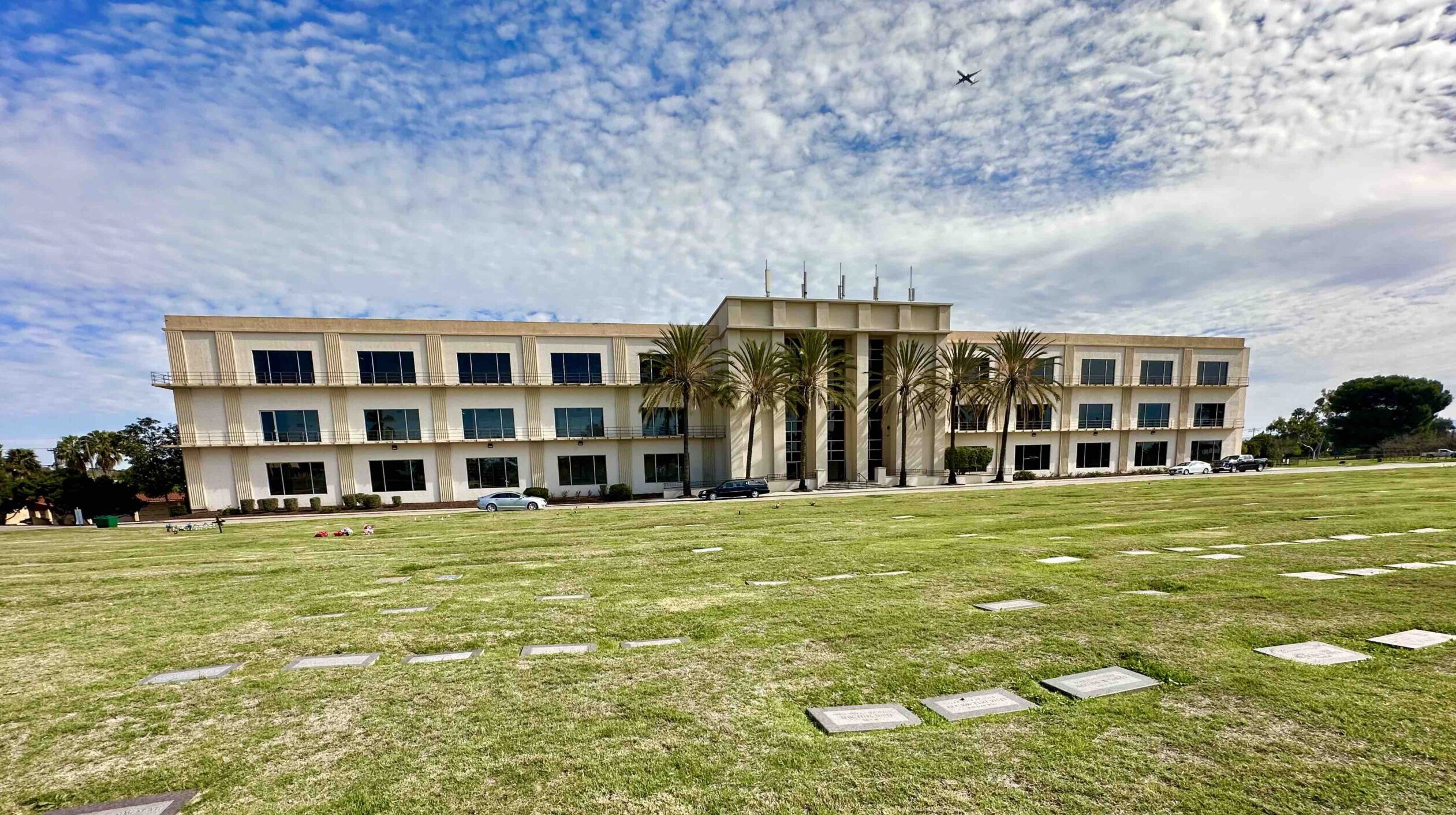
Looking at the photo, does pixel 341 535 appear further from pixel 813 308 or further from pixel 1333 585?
pixel 813 308

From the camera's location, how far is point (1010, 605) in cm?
702

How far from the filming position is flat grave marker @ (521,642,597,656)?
5754 millimetres

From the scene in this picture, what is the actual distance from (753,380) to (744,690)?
109 ft

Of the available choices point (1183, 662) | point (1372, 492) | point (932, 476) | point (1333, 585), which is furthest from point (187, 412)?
point (1372, 492)

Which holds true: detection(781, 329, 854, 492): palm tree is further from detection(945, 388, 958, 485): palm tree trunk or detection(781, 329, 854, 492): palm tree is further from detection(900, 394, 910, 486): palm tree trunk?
detection(945, 388, 958, 485): palm tree trunk

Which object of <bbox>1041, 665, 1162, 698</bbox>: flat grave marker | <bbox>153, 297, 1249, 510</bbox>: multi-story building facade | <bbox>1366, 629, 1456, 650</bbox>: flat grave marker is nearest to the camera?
Result: <bbox>1041, 665, 1162, 698</bbox>: flat grave marker

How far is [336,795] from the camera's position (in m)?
3.31

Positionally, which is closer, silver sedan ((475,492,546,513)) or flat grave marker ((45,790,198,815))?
→ flat grave marker ((45,790,198,815))

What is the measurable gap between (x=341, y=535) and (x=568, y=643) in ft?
58.6

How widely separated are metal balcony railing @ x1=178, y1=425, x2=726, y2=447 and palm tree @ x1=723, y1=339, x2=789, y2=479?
3551mm

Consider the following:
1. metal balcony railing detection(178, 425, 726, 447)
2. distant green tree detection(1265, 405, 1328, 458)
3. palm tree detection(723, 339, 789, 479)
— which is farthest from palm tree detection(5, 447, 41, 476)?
distant green tree detection(1265, 405, 1328, 458)

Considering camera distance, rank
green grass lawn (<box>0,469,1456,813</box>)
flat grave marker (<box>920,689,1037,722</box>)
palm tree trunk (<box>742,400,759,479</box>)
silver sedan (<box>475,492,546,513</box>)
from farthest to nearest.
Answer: palm tree trunk (<box>742,400,759,479</box>), silver sedan (<box>475,492,546,513</box>), flat grave marker (<box>920,689,1037,722</box>), green grass lawn (<box>0,469,1456,813</box>)

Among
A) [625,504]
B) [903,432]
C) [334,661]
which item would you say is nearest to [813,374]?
[903,432]

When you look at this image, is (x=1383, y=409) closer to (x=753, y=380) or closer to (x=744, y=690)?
(x=753, y=380)
